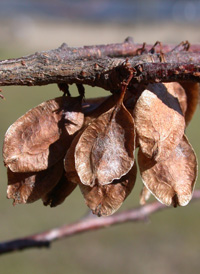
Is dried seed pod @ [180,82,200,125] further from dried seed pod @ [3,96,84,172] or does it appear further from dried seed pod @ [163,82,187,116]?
dried seed pod @ [3,96,84,172]

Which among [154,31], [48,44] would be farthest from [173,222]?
[154,31]

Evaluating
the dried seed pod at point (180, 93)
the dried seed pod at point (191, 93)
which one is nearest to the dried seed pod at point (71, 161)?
the dried seed pod at point (180, 93)

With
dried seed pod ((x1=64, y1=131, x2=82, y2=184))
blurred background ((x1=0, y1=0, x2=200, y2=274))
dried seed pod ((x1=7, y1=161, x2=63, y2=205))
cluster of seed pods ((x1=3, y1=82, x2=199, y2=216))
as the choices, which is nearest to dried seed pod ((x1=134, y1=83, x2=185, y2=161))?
cluster of seed pods ((x1=3, y1=82, x2=199, y2=216))

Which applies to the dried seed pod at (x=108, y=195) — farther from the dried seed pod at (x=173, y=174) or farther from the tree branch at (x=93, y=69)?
the tree branch at (x=93, y=69)

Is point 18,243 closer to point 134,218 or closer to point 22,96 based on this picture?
point 134,218

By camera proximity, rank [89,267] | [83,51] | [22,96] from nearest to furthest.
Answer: [83,51], [89,267], [22,96]

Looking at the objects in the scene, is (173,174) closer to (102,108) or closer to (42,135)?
(102,108)
